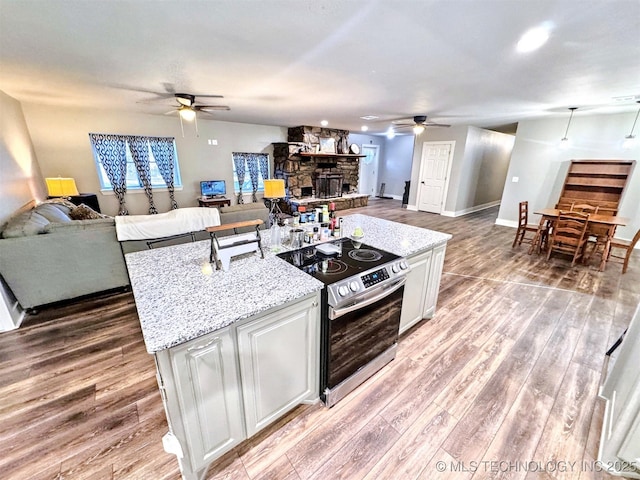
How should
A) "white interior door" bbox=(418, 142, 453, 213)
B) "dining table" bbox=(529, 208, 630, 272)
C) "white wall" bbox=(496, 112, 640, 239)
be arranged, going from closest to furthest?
"dining table" bbox=(529, 208, 630, 272), "white wall" bbox=(496, 112, 640, 239), "white interior door" bbox=(418, 142, 453, 213)

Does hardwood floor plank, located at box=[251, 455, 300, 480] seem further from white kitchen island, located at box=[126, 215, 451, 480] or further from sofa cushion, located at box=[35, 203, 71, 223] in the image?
sofa cushion, located at box=[35, 203, 71, 223]

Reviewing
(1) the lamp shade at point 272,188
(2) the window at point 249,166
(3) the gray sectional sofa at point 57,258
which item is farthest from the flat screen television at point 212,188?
(3) the gray sectional sofa at point 57,258

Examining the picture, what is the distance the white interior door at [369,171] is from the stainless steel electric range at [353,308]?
8.27 m

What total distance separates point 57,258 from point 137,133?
12.8 ft

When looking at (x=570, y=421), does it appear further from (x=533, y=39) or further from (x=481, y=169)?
(x=481, y=169)

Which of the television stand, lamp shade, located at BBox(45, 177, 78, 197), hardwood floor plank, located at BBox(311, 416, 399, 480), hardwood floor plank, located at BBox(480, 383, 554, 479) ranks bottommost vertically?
hardwood floor plank, located at BBox(311, 416, 399, 480)

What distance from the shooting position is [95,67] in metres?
2.53

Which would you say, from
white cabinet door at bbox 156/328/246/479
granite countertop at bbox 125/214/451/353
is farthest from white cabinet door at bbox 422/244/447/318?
white cabinet door at bbox 156/328/246/479

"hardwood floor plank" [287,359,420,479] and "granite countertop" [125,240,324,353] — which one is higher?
"granite countertop" [125,240,324,353]

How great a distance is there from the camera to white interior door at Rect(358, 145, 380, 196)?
975cm

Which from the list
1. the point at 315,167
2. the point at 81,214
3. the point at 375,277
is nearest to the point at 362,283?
the point at 375,277

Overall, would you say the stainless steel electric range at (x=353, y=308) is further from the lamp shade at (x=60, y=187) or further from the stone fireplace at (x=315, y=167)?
the stone fireplace at (x=315, y=167)

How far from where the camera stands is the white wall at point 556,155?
4.52 meters

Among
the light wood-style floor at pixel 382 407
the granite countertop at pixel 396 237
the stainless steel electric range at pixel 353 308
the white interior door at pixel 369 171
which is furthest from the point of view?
the white interior door at pixel 369 171
